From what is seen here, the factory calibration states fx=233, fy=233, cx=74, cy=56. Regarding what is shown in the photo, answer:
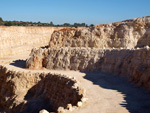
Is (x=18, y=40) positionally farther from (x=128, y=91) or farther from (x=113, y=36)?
(x=128, y=91)

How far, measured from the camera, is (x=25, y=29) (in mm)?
75562

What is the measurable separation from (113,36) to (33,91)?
12.0m

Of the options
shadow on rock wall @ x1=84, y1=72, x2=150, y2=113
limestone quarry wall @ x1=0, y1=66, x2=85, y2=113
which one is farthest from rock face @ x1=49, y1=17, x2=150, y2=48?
shadow on rock wall @ x1=84, y1=72, x2=150, y2=113

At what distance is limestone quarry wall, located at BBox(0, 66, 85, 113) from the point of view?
16592 millimetres

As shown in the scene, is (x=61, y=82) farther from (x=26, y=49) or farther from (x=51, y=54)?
(x=26, y=49)

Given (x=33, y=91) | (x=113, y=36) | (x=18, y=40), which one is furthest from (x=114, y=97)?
(x=18, y=40)

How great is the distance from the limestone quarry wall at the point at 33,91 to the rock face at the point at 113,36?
9.07m

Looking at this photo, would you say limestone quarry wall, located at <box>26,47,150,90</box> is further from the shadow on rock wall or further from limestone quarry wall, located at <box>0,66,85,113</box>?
limestone quarry wall, located at <box>0,66,85,113</box>

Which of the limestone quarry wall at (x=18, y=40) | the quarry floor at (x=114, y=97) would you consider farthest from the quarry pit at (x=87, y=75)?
the limestone quarry wall at (x=18, y=40)

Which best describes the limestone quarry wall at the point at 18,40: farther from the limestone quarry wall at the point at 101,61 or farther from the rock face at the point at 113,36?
the limestone quarry wall at the point at 101,61

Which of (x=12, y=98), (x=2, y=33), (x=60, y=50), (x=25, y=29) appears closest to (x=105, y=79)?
(x=60, y=50)

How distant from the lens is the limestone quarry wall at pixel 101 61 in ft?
51.3

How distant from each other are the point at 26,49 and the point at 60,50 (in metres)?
29.5

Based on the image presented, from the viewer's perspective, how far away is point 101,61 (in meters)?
21.6
